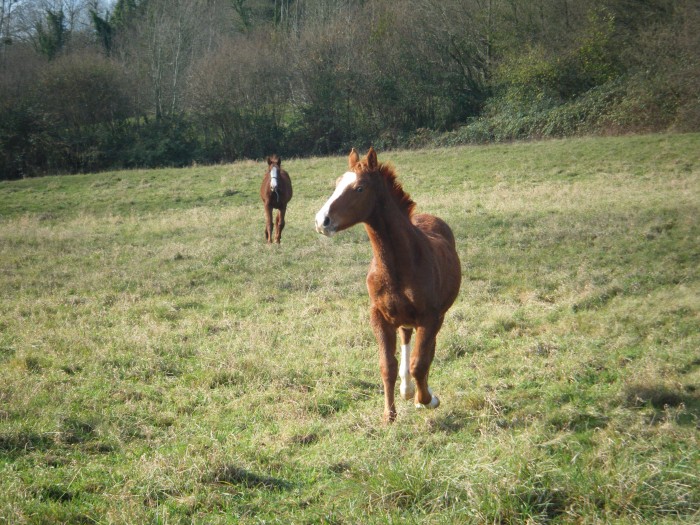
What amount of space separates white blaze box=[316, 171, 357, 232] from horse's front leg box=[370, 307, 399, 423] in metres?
1.04

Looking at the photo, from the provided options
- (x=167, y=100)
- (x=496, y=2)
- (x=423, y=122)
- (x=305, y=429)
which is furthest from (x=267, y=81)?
(x=305, y=429)

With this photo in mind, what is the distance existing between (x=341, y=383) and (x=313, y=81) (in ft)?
118

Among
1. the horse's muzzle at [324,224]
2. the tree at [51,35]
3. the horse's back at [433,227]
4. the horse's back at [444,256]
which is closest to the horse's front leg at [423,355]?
the horse's back at [444,256]

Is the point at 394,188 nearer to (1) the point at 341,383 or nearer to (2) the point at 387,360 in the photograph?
(2) the point at 387,360

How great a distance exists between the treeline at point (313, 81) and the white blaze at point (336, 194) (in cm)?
2785

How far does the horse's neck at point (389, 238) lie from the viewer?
4984 mm

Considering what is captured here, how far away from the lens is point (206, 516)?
363 centimetres

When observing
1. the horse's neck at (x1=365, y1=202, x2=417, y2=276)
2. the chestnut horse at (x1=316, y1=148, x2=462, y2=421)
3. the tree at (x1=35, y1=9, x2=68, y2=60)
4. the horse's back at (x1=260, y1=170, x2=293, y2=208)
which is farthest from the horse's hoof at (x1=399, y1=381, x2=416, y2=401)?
the tree at (x1=35, y1=9, x2=68, y2=60)

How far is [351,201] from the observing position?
478 centimetres

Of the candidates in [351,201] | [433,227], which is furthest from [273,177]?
[351,201]

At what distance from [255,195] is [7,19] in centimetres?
3280

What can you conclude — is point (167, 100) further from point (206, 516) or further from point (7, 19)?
point (206, 516)

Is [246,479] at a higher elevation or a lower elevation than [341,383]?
higher

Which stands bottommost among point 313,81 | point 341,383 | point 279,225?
point 341,383
